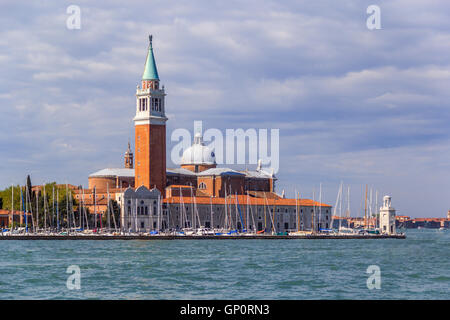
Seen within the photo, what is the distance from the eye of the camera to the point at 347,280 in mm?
26547

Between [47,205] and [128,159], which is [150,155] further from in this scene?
[128,159]

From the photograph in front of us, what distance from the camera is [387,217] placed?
74.0 m

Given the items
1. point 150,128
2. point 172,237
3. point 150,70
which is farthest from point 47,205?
point 150,70

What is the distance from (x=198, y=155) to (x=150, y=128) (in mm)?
15893

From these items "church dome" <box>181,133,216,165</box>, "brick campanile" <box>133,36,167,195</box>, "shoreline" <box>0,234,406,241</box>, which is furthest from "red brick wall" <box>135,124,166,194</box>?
"church dome" <box>181,133,216,165</box>

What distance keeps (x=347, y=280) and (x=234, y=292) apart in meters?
5.33

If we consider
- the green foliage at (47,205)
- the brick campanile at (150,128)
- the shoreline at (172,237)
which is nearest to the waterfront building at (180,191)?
the brick campanile at (150,128)

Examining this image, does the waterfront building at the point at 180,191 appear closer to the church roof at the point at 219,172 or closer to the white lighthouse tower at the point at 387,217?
the church roof at the point at 219,172

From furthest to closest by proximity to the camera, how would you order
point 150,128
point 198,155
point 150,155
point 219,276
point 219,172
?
1. point 198,155
2. point 219,172
3. point 150,155
4. point 150,128
5. point 219,276

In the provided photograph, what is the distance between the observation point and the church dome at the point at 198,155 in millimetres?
84750

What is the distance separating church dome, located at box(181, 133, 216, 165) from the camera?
84.8m

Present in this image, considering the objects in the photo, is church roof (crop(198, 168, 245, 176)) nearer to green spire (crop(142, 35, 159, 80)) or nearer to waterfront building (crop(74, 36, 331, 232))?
waterfront building (crop(74, 36, 331, 232))

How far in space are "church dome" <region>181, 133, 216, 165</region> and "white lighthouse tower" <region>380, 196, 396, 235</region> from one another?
19.6 metres
